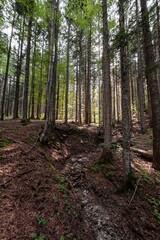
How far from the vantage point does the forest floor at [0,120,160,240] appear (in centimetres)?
328

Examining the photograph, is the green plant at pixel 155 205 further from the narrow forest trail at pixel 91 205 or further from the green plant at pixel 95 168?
the green plant at pixel 95 168

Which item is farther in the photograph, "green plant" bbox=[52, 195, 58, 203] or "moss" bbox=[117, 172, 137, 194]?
"moss" bbox=[117, 172, 137, 194]

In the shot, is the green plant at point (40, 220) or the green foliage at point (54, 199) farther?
the green foliage at point (54, 199)

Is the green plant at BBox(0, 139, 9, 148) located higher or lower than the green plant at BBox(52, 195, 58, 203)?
higher

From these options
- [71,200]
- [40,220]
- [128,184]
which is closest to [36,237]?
[40,220]

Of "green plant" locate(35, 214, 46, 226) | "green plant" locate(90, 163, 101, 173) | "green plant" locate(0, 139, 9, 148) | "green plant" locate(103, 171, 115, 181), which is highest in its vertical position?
"green plant" locate(0, 139, 9, 148)

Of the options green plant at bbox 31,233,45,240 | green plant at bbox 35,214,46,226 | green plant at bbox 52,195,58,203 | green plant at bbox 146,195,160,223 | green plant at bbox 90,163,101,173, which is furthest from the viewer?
green plant at bbox 90,163,101,173

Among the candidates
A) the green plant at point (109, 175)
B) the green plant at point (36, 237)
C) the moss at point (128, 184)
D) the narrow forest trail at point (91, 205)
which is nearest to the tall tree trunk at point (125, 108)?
the moss at point (128, 184)

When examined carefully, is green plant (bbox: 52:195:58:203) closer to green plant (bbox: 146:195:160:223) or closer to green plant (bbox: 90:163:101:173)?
green plant (bbox: 90:163:101:173)

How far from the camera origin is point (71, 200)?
14.8 ft

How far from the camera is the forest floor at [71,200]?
10.8 ft

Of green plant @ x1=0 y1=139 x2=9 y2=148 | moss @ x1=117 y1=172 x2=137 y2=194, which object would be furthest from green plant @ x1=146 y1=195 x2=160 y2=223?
green plant @ x1=0 y1=139 x2=9 y2=148

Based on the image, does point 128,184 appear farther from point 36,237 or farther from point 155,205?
point 36,237

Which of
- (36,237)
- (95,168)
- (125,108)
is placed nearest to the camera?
(36,237)
